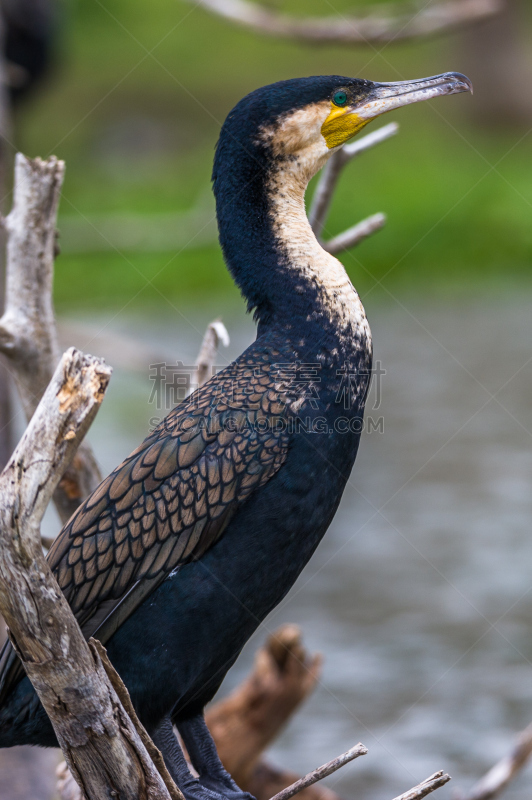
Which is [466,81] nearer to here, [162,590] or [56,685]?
[162,590]

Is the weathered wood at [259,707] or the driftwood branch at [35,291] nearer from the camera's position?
the driftwood branch at [35,291]

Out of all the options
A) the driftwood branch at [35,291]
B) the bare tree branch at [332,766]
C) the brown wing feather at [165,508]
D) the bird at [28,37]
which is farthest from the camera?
the bird at [28,37]

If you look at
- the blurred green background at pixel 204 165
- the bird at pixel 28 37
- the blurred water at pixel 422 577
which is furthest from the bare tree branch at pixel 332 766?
the bird at pixel 28 37

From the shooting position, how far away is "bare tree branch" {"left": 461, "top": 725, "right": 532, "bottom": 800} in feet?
13.0

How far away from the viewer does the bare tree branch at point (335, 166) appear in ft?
12.1

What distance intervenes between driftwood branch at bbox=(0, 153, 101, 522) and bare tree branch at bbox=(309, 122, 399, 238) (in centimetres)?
99

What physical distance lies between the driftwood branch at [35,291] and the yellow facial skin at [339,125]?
1034mm

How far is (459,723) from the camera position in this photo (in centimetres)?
675

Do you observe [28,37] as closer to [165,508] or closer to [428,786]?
[165,508]

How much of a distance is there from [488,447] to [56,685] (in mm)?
9438

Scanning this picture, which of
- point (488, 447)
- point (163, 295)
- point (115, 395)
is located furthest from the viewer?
point (163, 295)

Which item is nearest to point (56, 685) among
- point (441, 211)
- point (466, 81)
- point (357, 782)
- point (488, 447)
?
point (466, 81)

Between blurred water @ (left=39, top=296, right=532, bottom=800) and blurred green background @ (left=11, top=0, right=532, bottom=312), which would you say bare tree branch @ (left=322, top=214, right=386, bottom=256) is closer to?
blurred water @ (left=39, top=296, right=532, bottom=800)

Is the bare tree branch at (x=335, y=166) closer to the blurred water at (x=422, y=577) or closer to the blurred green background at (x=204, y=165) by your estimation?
the blurred water at (x=422, y=577)
